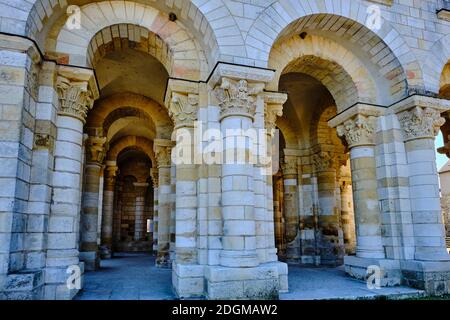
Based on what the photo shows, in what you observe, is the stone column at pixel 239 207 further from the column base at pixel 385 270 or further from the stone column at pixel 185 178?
the column base at pixel 385 270

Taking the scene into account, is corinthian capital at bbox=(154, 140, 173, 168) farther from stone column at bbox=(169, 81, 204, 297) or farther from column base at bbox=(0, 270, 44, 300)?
column base at bbox=(0, 270, 44, 300)

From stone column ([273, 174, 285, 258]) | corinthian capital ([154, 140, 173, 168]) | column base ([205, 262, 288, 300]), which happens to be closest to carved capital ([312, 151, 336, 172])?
stone column ([273, 174, 285, 258])

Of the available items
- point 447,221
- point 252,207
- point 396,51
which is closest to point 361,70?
point 396,51

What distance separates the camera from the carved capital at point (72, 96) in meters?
4.84

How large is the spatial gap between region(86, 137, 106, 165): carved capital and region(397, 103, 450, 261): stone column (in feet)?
22.0

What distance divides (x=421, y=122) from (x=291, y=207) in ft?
15.5

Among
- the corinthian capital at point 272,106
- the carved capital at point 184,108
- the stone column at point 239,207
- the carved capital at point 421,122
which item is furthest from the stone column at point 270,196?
the carved capital at point 421,122

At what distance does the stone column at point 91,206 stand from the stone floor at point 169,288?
68 cm

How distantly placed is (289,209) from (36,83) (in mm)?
7579

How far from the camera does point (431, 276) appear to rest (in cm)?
557

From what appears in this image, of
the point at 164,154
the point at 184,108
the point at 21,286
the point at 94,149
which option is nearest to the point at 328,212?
the point at 164,154
